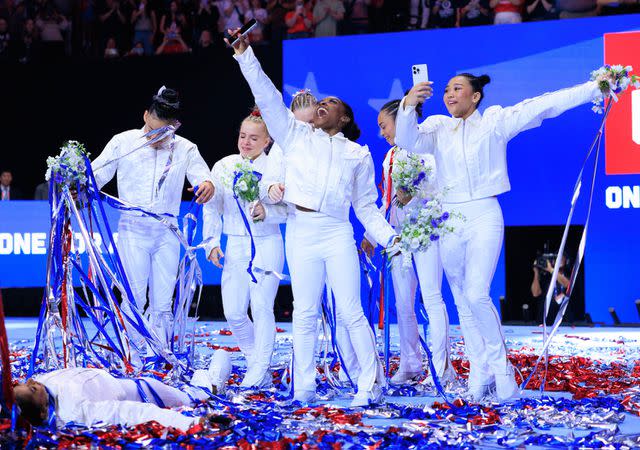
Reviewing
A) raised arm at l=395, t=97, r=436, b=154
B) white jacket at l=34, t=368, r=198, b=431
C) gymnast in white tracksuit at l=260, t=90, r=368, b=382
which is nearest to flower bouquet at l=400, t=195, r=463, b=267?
raised arm at l=395, t=97, r=436, b=154

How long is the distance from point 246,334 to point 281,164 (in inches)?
41.7

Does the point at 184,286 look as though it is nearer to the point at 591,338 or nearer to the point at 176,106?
the point at 176,106

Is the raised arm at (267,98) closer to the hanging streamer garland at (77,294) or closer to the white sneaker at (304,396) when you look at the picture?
the hanging streamer garland at (77,294)

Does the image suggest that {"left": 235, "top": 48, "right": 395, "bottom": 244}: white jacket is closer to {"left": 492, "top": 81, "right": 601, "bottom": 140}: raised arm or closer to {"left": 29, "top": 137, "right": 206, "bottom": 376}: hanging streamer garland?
{"left": 492, "top": 81, "right": 601, "bottom": 140}: raised arm

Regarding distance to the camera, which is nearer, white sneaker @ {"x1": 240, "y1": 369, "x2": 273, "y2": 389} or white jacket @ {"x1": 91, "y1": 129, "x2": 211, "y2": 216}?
white sneaker @ {"x1": 240, "y1": 369, "x2": 273, "y2": 389}

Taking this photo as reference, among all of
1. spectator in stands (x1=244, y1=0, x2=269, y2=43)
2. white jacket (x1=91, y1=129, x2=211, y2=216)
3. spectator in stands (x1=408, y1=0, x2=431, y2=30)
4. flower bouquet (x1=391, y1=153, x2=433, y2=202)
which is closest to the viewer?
flower bouquet (x1=391, y1=153, x2=433, y2=202)

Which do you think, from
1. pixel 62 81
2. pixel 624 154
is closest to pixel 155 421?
pixel 624 154

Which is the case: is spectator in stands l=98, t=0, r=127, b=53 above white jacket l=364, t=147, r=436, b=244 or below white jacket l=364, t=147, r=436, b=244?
above

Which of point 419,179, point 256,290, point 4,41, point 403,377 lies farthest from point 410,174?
point 4,41

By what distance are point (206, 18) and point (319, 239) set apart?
766cm

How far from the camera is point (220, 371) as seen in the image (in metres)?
4.90

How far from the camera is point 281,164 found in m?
5.33

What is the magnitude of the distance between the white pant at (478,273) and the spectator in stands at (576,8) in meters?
6.03

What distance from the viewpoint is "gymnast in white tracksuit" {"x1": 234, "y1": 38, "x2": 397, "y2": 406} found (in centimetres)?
463
